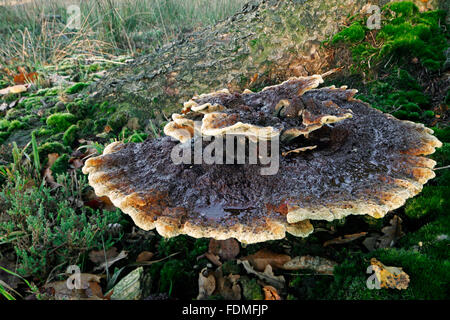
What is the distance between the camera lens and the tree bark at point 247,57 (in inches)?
153

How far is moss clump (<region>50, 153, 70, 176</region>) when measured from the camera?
340cm

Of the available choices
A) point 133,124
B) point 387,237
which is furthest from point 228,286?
point 133,124

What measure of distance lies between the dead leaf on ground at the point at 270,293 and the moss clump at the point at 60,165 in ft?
8.72

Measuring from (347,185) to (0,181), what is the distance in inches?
144

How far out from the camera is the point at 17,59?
7.08 meters

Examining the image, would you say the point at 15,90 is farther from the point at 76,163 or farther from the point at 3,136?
the point at 76,163

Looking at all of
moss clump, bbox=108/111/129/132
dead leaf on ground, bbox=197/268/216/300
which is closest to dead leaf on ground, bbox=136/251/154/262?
dead leaf on ground, bbox=197/268/216/300

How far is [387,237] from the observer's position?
2.26 meters

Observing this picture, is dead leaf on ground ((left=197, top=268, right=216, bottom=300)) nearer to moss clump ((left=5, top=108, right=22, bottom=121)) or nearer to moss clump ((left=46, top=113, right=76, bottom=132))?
moss clump ((left=46, top=113, right=76, bottom=132))

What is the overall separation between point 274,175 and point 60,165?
2666 millimetres

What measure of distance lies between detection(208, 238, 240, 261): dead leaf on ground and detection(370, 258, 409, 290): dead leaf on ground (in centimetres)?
99

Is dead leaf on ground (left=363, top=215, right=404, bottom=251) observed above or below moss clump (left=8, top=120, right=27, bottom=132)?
below

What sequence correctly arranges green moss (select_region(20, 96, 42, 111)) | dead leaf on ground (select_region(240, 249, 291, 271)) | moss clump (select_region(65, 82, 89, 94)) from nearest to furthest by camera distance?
dead leaf on ground (select_region(240, 249, 291, 271)) → green moss (select_region(20, 96, 42, 111)) → moss clump (select_region(65, 82, 89, 94))

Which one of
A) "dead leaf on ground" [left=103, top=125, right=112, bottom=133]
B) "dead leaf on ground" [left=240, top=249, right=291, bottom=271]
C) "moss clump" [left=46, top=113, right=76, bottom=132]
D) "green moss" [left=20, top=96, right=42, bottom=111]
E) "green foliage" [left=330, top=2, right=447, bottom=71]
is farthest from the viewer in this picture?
"green moss" [left=20, top=96, right=42, bottom=111]
